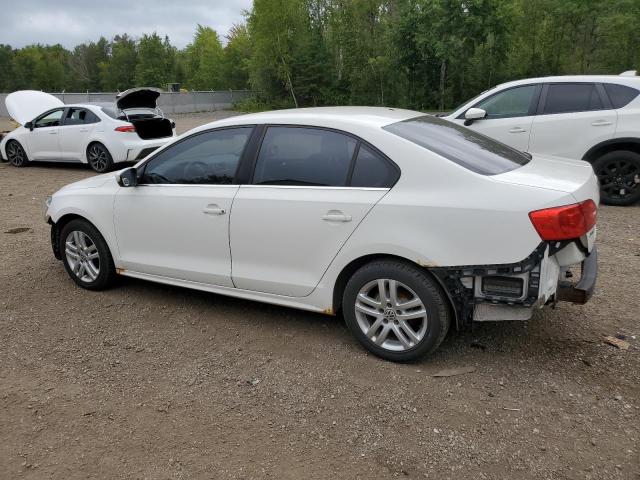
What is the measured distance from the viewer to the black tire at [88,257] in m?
4.70

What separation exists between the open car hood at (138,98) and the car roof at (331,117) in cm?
783

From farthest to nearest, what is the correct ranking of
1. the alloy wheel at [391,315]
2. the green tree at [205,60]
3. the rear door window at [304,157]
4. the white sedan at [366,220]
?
the green tree at [205,60] < the rear door window at [304,157] < the alloy wheel at [391,315] < the white sedan at [366,220]

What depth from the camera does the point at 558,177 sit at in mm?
3350

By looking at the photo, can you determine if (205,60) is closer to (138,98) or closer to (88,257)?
(138,98)

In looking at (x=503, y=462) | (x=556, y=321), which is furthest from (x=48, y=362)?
(x=556, y=321)

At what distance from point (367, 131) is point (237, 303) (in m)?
1.90

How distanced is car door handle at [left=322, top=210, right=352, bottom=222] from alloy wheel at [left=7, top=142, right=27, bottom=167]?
11.5m

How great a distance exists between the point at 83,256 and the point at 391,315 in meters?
2.95

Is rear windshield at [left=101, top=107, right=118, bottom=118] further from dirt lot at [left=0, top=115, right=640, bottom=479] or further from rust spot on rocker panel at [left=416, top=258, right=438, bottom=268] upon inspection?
rust spot on rocker panel at [left=416, top=258, right=438, bottom=268]

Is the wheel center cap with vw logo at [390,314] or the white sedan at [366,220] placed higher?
the white sedan at [366,220]

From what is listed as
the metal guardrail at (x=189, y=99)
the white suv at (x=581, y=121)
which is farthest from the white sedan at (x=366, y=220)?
the metal guardrail at (x=189, y=99)

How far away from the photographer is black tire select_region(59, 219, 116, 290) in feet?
15.4

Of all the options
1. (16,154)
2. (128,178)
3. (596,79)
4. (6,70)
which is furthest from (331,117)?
(6,70)

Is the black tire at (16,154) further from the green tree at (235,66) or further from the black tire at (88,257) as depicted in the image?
the green tree at (235,66)
